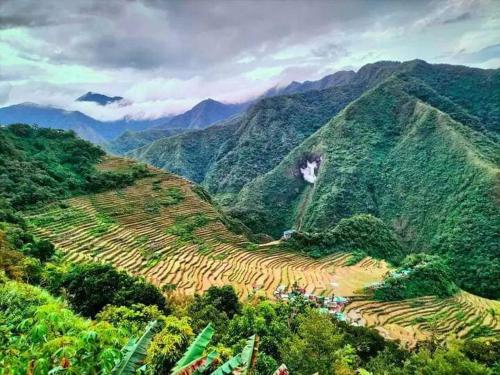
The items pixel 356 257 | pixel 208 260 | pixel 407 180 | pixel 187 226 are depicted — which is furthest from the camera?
pixel 407 180

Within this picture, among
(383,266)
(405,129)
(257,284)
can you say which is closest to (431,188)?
(405,129)

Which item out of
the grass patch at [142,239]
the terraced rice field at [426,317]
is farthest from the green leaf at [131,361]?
the grass patch at [142,239]

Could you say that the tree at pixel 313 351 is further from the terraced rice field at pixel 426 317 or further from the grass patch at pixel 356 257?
the grass patch at pixel 356 257

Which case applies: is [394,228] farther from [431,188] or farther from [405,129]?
[405,129]

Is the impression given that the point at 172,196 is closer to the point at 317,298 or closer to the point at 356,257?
the point at 356,257

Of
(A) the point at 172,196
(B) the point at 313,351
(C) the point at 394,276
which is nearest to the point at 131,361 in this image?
(B) the point at 313,351
